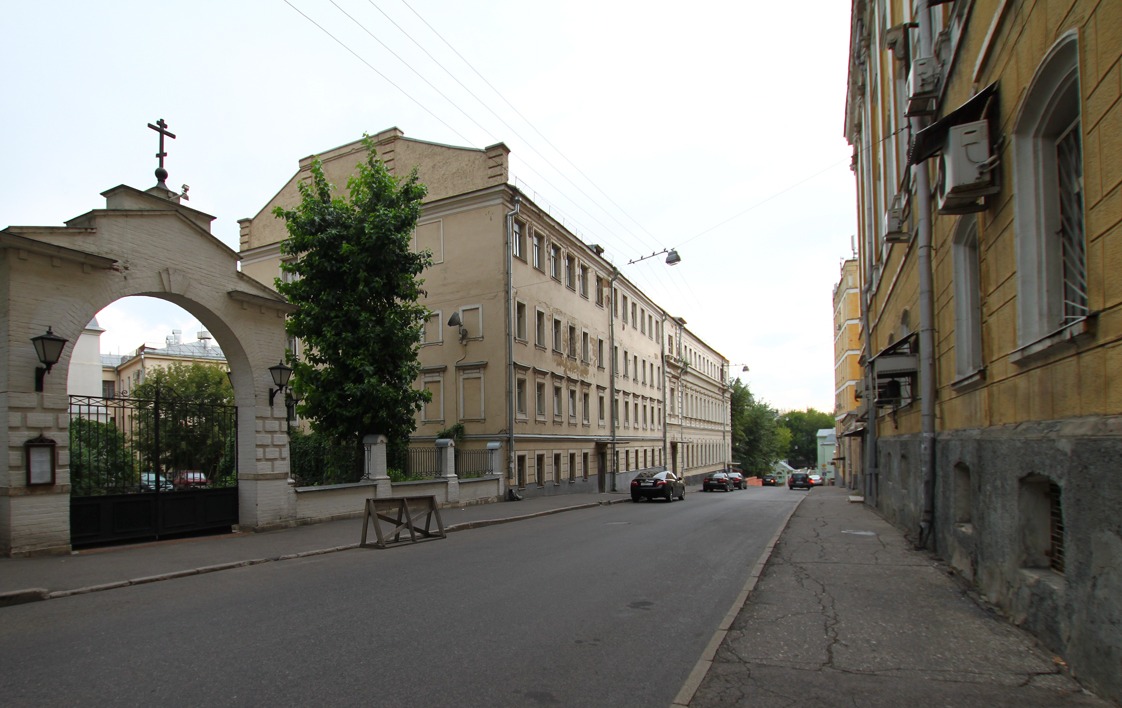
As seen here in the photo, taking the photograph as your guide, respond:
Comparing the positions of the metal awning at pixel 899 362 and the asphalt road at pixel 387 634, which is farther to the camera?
the metal awning at pixel 899 362

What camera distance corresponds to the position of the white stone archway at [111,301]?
1078cm

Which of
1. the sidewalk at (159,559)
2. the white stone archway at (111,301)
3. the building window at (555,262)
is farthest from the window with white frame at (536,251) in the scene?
the white stone archway at (111,301)

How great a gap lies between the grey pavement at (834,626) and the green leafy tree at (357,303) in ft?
23.4

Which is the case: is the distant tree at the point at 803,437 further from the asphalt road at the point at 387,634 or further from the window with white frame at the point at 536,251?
the asphalt road at the point at 387,634

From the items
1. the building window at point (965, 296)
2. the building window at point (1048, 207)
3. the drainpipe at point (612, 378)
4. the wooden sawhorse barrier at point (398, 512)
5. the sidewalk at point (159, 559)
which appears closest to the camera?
the building window at point (1048, 207)

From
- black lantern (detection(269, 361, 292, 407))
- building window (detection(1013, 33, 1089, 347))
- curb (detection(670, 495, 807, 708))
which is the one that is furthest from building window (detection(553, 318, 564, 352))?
building window (detection(1013, 33, 1089, 347))

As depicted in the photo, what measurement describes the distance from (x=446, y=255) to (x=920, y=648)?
26.0m

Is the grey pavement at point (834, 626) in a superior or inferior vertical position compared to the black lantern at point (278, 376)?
inferior

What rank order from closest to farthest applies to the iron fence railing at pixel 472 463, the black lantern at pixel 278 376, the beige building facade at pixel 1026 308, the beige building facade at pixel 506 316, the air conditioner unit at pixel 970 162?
the beige building facade at pixel 1026 308
the air conditioner unit at pixel 970 162
the black lantern at pixel 278 376
the iron fence railing at pixel 472 463
the beige building facade at pixel 506 316

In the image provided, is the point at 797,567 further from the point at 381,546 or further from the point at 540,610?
the point at 381,546

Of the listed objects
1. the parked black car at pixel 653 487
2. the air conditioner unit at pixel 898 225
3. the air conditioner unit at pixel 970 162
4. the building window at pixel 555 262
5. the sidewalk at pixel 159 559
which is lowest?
the parked black car at pixel 653 487

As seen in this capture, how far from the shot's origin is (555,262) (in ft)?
110

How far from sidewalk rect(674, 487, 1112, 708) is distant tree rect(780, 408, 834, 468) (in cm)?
12614

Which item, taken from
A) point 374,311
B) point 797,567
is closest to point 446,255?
point 374,311
